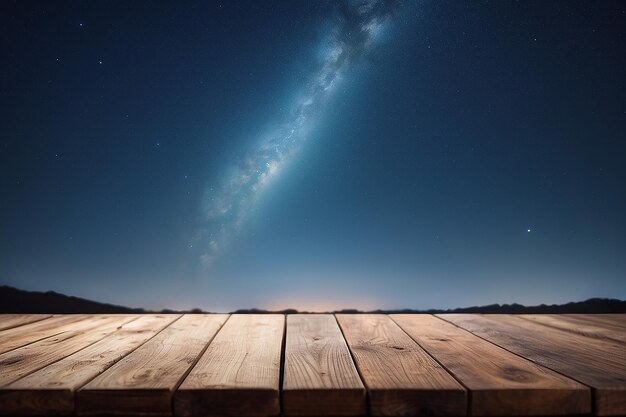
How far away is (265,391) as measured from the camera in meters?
0.94

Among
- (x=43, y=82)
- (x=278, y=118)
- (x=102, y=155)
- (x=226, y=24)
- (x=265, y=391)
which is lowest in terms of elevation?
(x=265, y=391)

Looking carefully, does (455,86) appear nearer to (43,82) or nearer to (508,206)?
(508,206)

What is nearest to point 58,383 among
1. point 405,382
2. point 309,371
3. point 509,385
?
point 309,371

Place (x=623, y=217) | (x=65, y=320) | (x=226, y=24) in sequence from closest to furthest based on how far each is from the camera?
(x=65, y=320), (x=226, y=24), (x=623, y=217)

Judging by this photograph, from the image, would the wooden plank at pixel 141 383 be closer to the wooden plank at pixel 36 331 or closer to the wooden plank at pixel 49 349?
the wooden plank at pixel 49 349

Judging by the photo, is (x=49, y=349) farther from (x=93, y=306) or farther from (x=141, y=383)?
(x=93, y=306)

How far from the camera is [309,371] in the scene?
108 centimetres

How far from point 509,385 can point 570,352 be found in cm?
54

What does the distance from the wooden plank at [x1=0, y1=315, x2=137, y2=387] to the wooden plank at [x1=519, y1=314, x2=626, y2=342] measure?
1.95m

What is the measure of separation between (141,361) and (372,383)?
2.21 ft

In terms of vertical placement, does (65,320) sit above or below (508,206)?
below

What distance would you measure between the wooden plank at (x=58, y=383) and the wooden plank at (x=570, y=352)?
1.25 metres

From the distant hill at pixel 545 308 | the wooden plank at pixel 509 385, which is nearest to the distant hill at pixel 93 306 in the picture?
the distant hill at pixel 545 308

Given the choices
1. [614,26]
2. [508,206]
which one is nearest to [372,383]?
[508,206]
